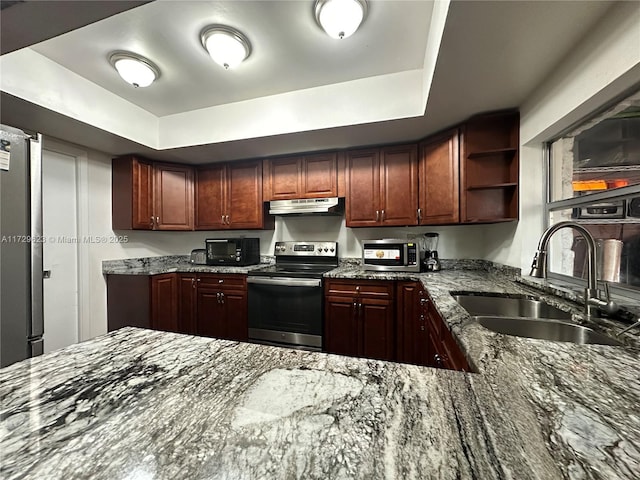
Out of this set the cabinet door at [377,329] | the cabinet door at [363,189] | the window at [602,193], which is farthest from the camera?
the cabinet door at [363,189]

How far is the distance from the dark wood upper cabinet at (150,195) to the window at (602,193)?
136 inches

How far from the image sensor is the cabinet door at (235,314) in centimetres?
261

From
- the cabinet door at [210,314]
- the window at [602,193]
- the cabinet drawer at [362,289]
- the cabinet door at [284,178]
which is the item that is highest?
the cabinet door at [284,178]

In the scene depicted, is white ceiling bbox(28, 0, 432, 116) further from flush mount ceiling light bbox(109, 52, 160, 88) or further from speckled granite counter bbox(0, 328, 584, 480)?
speckled granite counter bbox(0, 328, 584, 480)

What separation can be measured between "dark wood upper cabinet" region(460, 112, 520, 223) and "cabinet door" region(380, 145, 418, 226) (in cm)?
46

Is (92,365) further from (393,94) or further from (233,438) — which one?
(393,94)

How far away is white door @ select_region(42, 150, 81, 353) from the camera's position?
7.63 ft

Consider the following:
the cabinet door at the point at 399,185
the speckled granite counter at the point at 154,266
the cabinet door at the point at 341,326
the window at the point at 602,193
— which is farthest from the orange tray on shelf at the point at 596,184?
the speckled granite counter at the point at 154,266

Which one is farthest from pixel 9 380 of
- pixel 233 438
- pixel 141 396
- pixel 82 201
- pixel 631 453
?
pixel 82 201

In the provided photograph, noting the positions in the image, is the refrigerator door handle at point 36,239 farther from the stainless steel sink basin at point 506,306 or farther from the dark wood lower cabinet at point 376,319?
the stainless steel sink basin at point 506,306

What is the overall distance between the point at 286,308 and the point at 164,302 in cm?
132

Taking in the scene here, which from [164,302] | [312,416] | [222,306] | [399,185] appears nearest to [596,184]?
[399,185]

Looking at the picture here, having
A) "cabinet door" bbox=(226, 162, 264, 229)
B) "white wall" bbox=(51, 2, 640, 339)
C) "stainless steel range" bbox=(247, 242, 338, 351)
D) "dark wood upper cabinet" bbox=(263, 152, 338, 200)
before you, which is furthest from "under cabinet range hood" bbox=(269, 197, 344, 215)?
"stainless steel range" bbox=(247, 242, 338, 351)

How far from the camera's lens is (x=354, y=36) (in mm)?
1586
